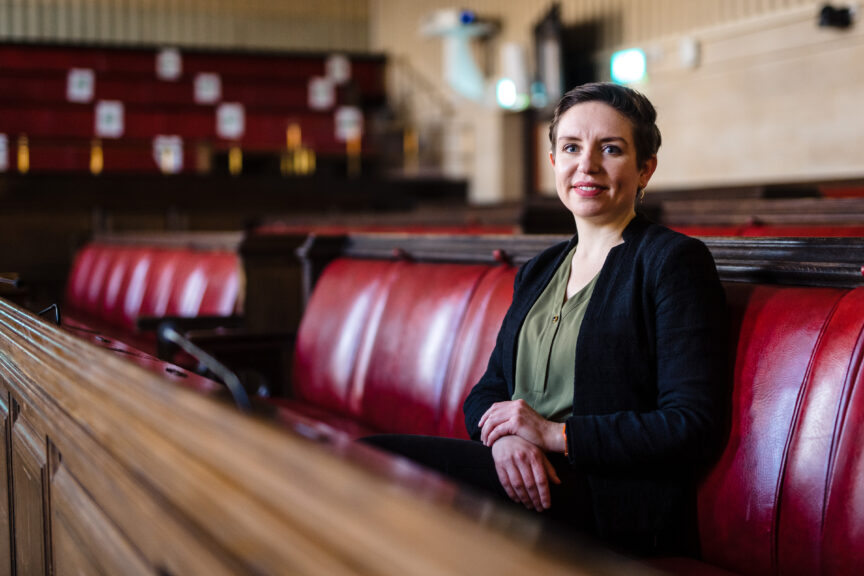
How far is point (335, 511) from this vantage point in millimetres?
542

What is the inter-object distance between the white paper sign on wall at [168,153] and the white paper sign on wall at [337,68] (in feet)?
6.75

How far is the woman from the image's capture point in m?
1.18

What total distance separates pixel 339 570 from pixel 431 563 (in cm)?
8

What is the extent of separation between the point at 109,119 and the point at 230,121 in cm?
144

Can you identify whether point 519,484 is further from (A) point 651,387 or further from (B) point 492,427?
(A) point 651,387

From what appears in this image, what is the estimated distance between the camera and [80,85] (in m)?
10.6

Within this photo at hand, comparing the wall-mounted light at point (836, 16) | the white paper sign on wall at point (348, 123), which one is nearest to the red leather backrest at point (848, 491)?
the wall-mounted light at point (836, 16)

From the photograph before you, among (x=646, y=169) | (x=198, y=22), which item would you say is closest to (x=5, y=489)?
(x=646, y=169)

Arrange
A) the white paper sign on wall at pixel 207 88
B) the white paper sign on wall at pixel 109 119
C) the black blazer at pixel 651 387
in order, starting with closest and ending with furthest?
the black blazer at pixel 651 387
the white paper sign on wall at pixel 109 119
the white paper sign on wall at pixel 207 88

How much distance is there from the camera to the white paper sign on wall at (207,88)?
36.1 feet

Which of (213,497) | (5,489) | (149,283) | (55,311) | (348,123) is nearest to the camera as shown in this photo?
(213,497)

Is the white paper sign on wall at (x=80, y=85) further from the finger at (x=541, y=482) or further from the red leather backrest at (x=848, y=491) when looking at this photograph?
the red leather backrest at (x=848, y=491)

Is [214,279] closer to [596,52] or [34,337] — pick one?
[34,337]

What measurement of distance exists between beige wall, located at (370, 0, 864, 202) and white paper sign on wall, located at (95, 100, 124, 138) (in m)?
5.53
